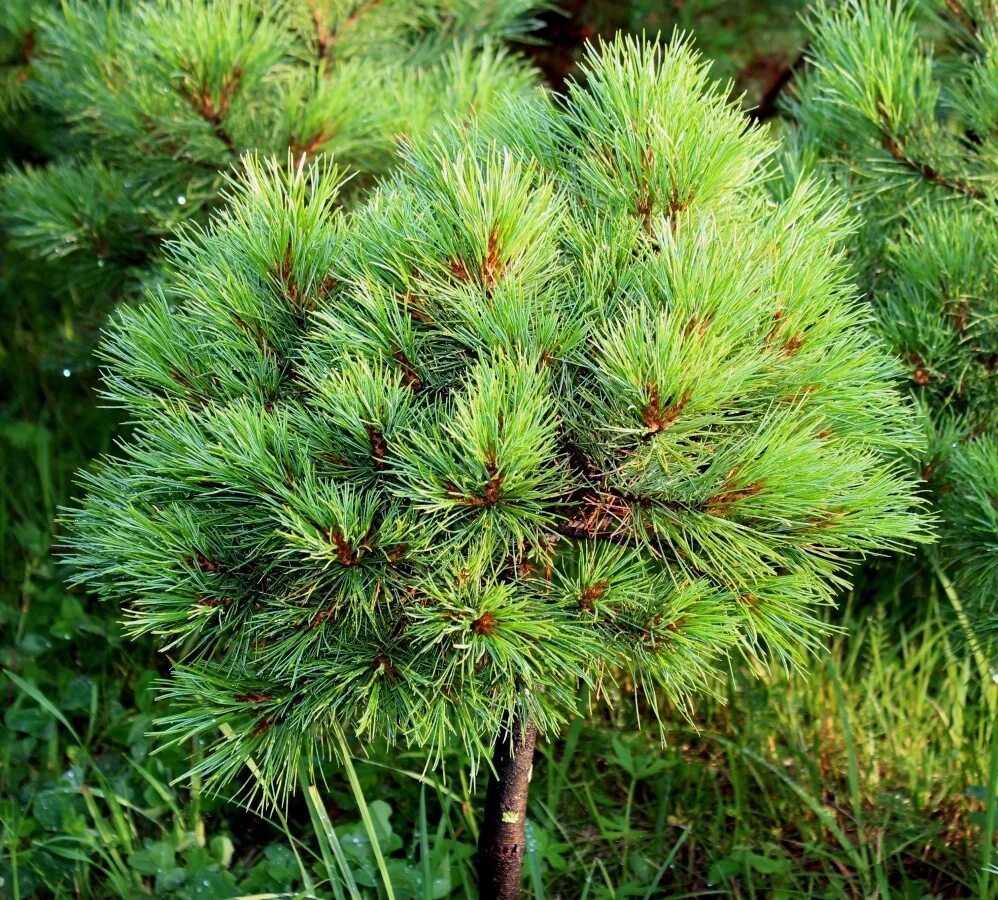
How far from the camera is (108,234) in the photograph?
191cm

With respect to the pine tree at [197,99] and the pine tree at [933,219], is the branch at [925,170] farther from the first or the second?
the pine tree at [197,99]

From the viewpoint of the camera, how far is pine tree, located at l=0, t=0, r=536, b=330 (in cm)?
163

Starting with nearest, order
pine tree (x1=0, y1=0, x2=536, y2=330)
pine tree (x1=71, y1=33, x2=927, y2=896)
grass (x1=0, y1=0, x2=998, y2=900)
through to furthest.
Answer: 1. pine tree (x1=71, y1=33, x2=927, y2=896)
2. grass (x1=0, y1=0, x2=998, y2=900)
3. pine tree (x1=0, y1=0, x2=536, y2=330)

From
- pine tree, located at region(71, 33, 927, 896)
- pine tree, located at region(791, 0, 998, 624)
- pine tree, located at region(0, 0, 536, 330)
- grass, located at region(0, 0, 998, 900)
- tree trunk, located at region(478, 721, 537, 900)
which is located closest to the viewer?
pine tree, located at region(71, 33, 927, 896)

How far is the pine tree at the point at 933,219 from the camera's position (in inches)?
55.3

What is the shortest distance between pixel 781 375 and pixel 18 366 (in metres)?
2.29

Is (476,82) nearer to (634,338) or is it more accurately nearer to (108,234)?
(108,234)

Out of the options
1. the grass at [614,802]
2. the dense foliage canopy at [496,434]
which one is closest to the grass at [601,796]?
the grass at [614,802]

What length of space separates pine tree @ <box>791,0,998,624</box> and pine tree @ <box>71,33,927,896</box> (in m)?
0.29

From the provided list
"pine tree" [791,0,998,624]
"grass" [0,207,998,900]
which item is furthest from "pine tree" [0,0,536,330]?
"grass" [0,207,998,900]

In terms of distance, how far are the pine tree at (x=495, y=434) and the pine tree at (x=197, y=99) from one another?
0.51 meters

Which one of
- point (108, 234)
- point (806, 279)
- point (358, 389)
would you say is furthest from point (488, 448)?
point (108, 234)

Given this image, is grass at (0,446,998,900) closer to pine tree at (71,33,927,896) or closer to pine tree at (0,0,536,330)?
pine tree at (71,33,927,896)

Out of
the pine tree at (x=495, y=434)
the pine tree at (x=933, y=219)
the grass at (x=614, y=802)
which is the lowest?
the grass at (x=614, y=802)
